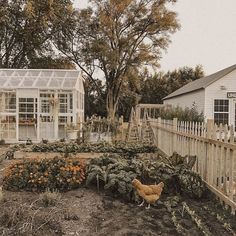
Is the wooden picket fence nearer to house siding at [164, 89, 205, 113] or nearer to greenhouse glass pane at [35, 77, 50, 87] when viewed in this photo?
greenhouse glass pane at [35, 77, 50, 87]

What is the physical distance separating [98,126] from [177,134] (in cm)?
855

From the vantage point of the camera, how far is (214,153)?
5.79 m

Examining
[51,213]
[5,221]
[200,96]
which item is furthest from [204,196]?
[200,96]

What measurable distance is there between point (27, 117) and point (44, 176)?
33.3 ft

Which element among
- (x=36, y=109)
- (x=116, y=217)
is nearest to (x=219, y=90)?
(x=36, y=109)

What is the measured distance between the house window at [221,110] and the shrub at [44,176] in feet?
45.0

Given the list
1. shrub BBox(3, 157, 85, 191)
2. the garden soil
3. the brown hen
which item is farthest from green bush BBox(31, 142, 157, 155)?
the brown hen

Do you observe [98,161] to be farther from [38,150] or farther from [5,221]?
[38,150]

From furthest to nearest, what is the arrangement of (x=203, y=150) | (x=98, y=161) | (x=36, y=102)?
(x=36, y=102)
(x=98, y=161)
(x=203, y=150)

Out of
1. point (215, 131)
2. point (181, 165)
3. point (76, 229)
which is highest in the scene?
point (215, 131)

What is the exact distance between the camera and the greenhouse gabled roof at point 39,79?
15.9m

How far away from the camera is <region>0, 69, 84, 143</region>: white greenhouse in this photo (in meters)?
15.7

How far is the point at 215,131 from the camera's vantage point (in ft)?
18.9

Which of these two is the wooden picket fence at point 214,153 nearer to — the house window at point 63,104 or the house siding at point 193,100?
the house window at point 63,104
